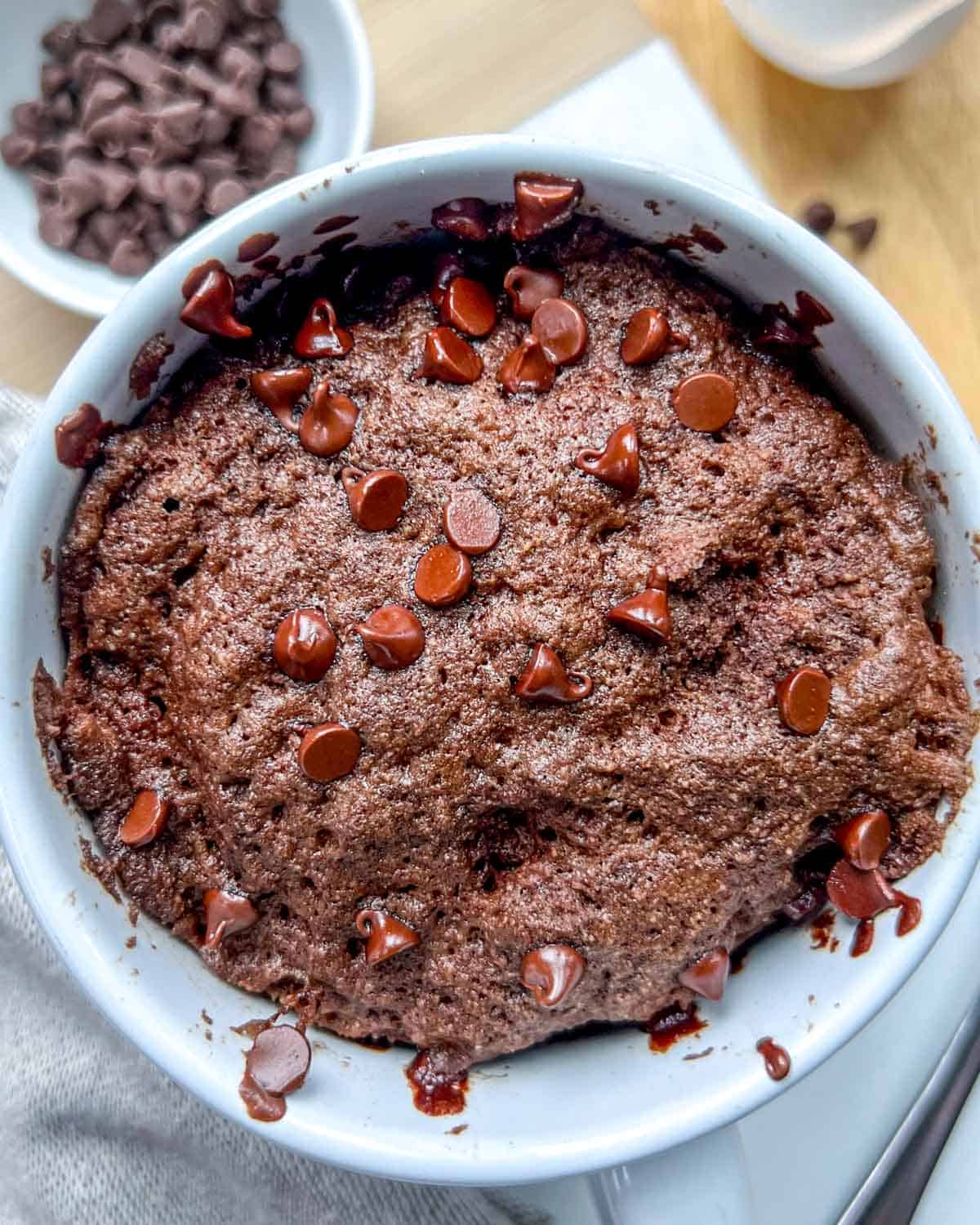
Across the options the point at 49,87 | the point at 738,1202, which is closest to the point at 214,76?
the point at 49,87

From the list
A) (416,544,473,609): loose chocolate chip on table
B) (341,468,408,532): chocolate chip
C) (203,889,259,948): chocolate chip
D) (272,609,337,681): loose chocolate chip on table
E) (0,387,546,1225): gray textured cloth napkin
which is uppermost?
(341,468,408,532): chocolate chip

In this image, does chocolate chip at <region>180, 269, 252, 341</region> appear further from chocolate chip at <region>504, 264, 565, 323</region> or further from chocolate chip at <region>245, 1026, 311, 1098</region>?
chocolate chip at <region>245, 1026, 311, 1098</region>

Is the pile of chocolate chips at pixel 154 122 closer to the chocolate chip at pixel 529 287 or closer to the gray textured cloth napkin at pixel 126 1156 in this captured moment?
the gray textured cloth napkin at pixel 126 1156

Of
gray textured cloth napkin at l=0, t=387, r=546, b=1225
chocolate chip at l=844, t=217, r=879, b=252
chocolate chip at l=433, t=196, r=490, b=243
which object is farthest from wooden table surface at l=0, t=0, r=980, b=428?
gray textured cloth napkin at l=0, t=387, r=546, b=1225

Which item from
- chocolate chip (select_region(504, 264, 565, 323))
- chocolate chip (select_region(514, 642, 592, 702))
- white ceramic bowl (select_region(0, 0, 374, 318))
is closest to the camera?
chocolate chip (select_region(514, 642, 592, 702))

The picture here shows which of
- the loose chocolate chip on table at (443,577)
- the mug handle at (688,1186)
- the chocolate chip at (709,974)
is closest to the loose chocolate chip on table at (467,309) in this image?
the loose chocolate chip on table at (443,577)

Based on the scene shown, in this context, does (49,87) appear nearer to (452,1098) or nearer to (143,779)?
(143,779)
